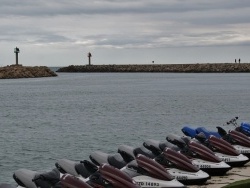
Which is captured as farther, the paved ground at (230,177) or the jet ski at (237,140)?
the jet ski at (237,140)

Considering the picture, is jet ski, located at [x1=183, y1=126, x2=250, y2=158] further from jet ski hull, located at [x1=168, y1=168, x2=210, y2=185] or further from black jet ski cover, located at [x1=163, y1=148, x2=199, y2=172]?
jet ski hull, located at [x1=168, y1=168, x2=210, y2=185]

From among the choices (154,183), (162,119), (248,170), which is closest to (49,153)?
(248,170)

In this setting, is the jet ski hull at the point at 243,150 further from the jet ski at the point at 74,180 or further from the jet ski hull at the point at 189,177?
the jet ski at the point at 74,180

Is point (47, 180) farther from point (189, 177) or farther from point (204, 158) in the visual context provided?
point (204, 158)

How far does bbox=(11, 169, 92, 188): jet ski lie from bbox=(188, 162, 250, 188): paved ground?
5825mm

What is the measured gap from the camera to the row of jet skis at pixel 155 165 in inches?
603

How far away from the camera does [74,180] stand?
1452cm

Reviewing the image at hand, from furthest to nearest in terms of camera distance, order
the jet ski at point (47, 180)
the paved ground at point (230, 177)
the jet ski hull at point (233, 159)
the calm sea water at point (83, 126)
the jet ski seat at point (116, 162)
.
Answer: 1. the calm sea water at point (83, 126)
2. the jet ski hull at point (233, 159)
3. the paved ground at point (230, 177)
4. the jet ski seat at point (116, 162)
5. the jet ski at point (47, 180)

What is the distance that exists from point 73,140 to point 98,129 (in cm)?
872

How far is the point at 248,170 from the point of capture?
22.1 m

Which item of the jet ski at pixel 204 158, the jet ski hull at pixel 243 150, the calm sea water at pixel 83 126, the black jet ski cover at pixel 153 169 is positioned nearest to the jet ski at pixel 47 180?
the black jet ski cover at pixel 153 169

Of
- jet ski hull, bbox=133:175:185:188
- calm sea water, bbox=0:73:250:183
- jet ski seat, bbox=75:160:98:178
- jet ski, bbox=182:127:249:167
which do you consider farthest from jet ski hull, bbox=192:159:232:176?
calm sea water, bbox=0:73:250:183

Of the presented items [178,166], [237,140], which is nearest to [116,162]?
[178,166]

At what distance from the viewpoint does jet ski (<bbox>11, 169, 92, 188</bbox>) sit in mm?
14469
